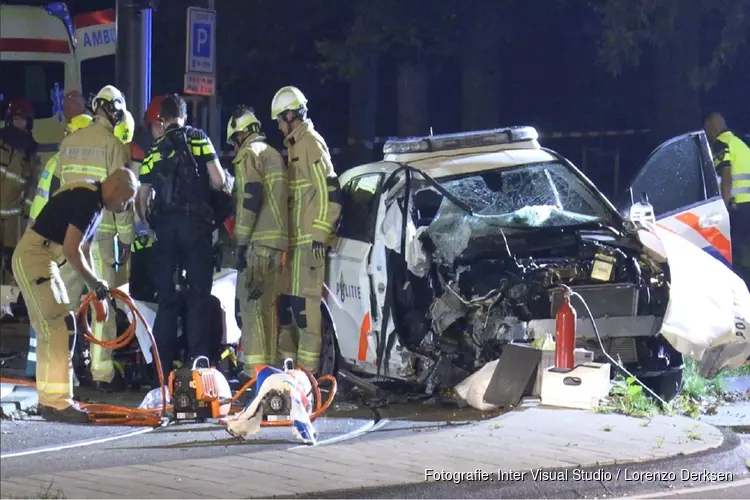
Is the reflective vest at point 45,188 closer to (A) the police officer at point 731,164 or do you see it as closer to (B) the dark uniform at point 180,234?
(B) the dark uniform at point 180,234

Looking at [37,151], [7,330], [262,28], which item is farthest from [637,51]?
[7,330]

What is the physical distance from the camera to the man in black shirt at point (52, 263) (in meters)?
7.67

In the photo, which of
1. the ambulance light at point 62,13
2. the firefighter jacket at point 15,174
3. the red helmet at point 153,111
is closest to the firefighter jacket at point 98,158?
the red helmet at point 153,111

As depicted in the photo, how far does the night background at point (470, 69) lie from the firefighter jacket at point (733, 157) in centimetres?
511

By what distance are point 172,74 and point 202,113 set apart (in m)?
10.0

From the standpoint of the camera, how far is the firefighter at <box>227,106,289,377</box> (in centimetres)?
927

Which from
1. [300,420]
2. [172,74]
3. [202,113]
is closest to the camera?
[300,420]

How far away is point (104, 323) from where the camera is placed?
9.17m

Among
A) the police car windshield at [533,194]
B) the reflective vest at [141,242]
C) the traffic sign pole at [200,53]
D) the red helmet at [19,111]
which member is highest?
the traffic sign pole at [200,53]

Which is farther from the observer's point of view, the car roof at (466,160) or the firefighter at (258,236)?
the firefighter at (258,236)

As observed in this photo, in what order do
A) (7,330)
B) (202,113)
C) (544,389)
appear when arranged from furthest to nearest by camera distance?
1. (202,113)
2. (7,330)
3. (544,389)

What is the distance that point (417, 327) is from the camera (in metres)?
8.55

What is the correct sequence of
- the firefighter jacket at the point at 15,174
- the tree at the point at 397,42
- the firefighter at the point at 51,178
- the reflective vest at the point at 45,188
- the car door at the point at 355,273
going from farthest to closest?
1. the tree at the point at 397,42
2. the firefighter jacket at the point at 15,174
3. the reflective vest at the point at 45,188
4. the firefighter at the point at 51,178
5. the car door at the point at 355,273

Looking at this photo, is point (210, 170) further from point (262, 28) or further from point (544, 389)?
point (262, 28)
